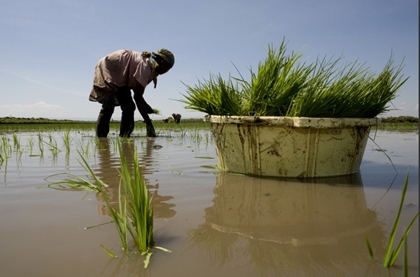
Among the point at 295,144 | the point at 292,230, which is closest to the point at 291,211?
the point at 292,230

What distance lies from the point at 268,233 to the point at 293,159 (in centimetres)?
112

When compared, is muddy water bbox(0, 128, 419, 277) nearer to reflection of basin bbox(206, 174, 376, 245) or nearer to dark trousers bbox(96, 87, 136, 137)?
reflection of basin bbox(206, 174, 376, 245)

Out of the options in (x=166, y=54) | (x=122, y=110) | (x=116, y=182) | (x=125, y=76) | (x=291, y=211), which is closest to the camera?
(x=291, y=211)

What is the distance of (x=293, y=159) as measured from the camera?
2.22 metres

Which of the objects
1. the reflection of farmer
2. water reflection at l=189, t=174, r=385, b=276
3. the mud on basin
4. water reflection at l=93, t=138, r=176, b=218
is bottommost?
water reflection at l=93, t=138, r=176, b=218

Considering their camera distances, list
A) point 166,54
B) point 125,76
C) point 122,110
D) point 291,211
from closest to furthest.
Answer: point 291,211 → point 166,54 → point 125,76 → point 122,110

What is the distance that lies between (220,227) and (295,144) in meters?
1.12

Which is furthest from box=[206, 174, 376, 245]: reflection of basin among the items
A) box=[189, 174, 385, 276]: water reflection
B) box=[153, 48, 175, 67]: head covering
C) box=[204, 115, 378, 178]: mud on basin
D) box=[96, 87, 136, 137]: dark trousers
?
box=[96, 87, 136, 137]: dark trousers

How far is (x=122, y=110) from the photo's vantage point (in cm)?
585

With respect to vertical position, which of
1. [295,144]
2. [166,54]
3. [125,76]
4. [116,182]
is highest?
[166,54]

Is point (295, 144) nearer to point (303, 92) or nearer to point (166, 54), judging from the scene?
point (303, 92)

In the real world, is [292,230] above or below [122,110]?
below

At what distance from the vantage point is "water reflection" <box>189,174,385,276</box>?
96cm

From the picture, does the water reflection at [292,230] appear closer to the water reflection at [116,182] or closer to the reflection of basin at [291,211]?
the reflection of basin at [291,211]
